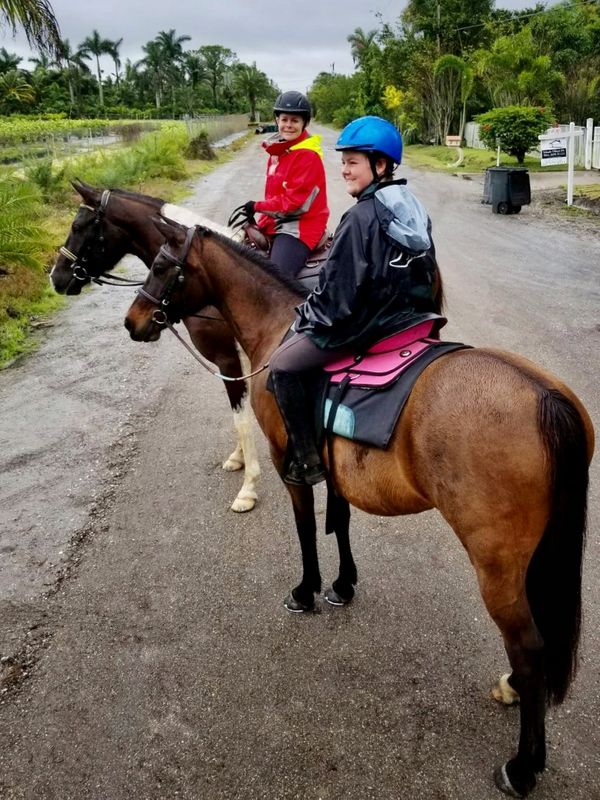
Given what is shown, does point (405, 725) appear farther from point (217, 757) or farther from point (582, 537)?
point (582, 537)

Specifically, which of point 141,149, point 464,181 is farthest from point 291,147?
point 141,149

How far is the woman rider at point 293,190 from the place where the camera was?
446 centimetres

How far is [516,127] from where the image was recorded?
21.6m

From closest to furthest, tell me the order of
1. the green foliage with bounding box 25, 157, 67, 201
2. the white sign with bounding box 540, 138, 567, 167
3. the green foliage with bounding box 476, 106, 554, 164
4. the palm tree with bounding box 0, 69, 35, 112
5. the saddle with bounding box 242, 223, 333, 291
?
the saddle with bounding box 242, 223, 333, 291
the green foliage with bounding box 25, 157, 67, 201
the white sign with bounding box 540, 138, 567, 167
the green foliage with bounding box 476, 106, 554, 164
the palm tree with bounding box 0, 69, 35, 112

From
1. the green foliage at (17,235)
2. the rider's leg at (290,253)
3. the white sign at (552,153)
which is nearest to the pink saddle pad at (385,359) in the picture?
the rider's leg at (290,253)

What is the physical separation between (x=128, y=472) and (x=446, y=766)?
3497mm

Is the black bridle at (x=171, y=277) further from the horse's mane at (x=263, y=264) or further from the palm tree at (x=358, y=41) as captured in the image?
the palm tree at (x=358, y=41)

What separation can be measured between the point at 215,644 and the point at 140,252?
3116 mm

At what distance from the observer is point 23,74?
65562 millimetres

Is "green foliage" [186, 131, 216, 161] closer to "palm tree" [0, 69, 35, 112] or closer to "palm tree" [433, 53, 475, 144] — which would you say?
"palm tree" [433, 53, 475, 144]

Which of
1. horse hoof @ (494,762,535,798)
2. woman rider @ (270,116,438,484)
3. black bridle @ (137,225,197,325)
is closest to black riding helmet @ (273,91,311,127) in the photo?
black bridle @ (137,225,197,325)

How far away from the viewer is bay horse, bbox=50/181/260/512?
4.62 meters

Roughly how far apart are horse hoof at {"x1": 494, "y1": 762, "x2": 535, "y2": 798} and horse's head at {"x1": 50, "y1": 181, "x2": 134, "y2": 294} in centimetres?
431

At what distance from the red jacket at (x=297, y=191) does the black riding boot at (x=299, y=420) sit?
212 centimetres
